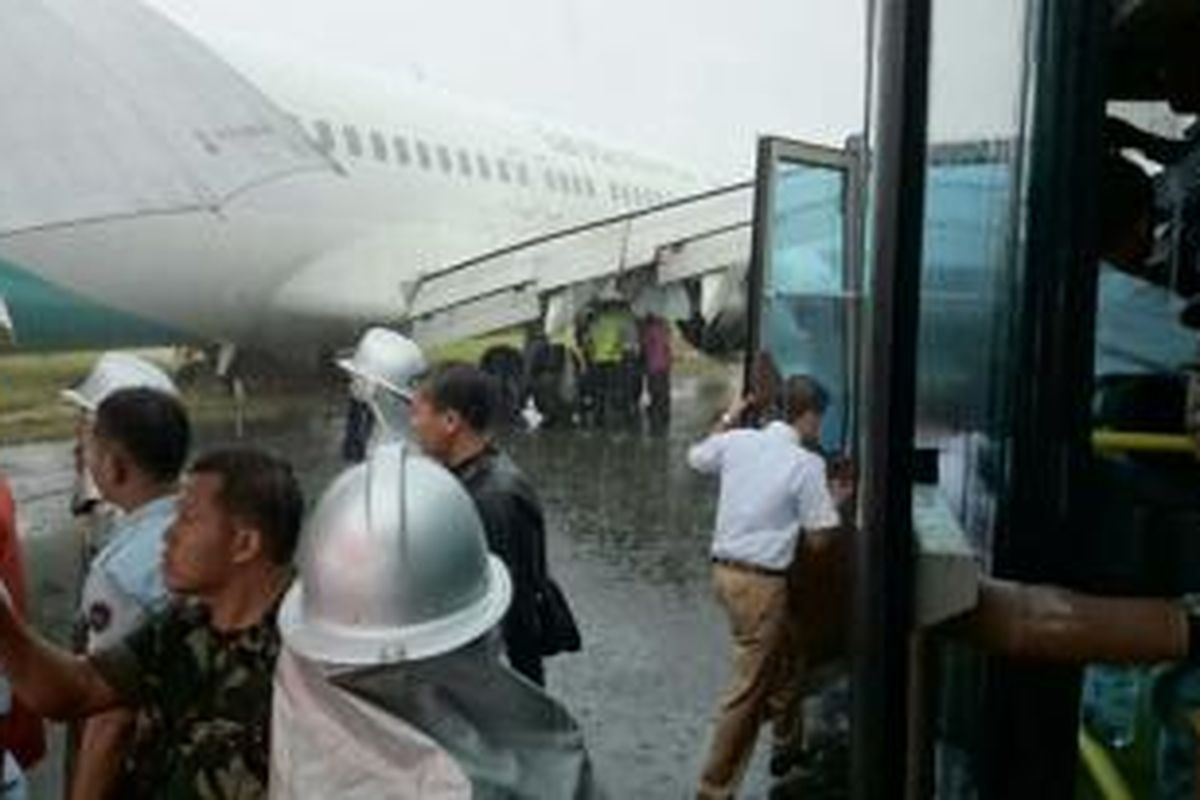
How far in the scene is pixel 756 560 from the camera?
5.73 metres

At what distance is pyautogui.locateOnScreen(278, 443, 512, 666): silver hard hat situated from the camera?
6.59 feet

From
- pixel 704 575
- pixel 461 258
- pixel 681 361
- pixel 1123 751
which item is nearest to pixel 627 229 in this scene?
pixel 461 258

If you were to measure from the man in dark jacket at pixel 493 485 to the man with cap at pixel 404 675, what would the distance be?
7.54 feet

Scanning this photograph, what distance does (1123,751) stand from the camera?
2238 millimetres

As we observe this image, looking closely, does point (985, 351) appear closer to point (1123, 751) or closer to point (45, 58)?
point (1123, 751)

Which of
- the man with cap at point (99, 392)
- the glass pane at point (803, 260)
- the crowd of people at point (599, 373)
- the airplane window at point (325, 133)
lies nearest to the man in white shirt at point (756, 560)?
the glass pane at point (803, 260)

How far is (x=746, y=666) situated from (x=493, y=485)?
1594 millimetres

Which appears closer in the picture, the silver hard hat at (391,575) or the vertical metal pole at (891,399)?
the vertical metal pole at (891,399)

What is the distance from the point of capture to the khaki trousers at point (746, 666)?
5.72 metres

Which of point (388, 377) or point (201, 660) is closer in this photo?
point (201, 660)

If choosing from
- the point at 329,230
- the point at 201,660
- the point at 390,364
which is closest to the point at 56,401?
the point at 329,230

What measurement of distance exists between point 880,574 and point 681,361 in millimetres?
35246

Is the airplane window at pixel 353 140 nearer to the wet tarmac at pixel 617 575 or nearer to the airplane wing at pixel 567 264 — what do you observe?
the airplane wing at pixel 567 264

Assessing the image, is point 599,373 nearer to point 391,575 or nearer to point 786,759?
point 786,759
